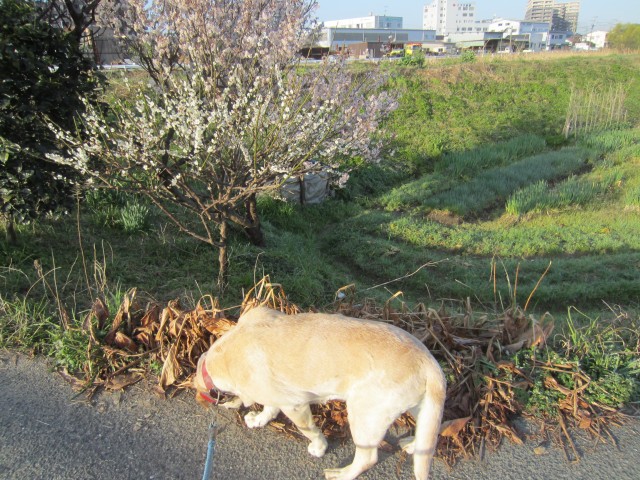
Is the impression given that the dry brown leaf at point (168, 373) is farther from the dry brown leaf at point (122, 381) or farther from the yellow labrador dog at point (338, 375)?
the yellow labrador dog at point (338, 375)

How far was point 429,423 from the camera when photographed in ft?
7.86

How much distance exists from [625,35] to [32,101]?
73.1 metres

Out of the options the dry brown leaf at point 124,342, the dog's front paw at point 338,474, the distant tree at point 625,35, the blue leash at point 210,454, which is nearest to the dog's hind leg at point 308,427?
the dog's front paw at point 338,474

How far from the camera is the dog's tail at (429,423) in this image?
7.86 feet

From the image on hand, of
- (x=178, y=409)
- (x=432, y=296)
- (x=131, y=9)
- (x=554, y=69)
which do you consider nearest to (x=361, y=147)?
(x=432, y=296)

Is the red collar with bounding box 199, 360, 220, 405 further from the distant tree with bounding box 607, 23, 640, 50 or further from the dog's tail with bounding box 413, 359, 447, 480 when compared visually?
the distant tree with bounding box 607, 23, 640, 50

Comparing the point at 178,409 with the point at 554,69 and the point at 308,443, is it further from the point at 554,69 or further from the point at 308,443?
the point at 554,69

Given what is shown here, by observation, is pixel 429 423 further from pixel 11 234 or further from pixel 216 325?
pixel 11 234

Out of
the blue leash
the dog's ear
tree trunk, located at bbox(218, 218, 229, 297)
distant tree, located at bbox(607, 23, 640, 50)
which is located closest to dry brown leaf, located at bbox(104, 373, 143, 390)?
the dog's ear

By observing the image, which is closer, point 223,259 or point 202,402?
point 202,402

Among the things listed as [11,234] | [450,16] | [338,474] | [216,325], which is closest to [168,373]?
[216,325]

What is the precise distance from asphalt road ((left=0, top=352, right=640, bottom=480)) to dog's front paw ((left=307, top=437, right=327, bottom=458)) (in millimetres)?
35

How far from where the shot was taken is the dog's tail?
7.86 ft

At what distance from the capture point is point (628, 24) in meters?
62.6
